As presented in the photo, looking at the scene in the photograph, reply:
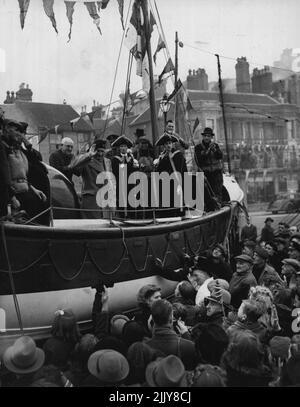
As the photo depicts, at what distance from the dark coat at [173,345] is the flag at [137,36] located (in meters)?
6.29

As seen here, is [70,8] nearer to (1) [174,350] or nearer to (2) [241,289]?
(2) [241,289]

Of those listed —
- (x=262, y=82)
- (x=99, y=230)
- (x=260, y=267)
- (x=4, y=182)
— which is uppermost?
(x=262, y=82)

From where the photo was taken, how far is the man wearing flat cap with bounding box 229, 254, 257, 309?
531 centimetres

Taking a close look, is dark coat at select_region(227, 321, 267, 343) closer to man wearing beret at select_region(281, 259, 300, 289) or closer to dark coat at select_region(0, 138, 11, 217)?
man wearing beret at select_region(281, 259, 300, 289)

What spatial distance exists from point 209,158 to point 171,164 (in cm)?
148

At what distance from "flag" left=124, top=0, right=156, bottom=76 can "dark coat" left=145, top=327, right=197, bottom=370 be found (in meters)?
6.29

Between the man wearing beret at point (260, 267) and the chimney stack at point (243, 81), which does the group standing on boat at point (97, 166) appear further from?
the chimney stack at point (243, 81)

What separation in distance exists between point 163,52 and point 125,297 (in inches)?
192

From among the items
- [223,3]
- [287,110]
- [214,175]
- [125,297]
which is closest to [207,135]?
[214,175]

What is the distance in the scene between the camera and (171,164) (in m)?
7.49

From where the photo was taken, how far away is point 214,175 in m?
8.96

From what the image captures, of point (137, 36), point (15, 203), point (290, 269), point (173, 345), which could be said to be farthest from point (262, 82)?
point (173, 345)

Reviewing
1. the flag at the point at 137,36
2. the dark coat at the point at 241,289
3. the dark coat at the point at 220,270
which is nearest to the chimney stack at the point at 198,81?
the flag at the point at 137,36

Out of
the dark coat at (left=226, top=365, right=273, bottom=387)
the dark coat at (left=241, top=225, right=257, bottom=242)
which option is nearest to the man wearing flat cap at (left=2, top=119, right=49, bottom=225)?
the dark coat at (left=226, top=365, right=273, bottom=387)
